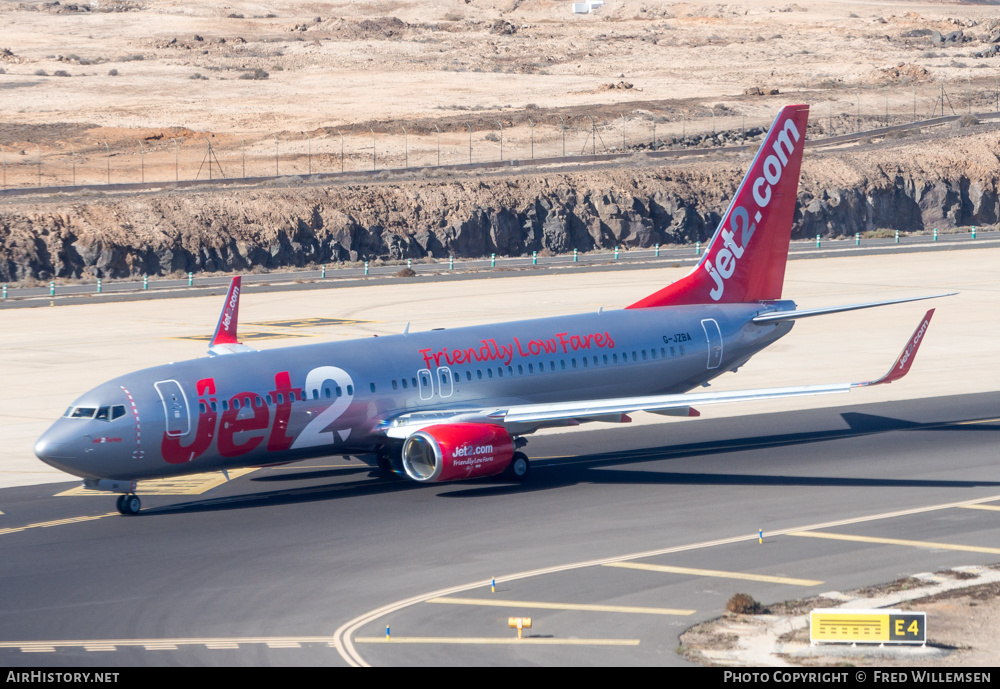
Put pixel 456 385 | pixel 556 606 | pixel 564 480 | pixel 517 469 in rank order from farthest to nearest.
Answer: pixel 456 385
pixel 564 480
pixel 517 469
pixel 556 606

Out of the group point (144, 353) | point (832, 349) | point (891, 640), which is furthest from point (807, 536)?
point (144, 353)

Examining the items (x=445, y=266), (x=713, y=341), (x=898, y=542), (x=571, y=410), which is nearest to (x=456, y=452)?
(x=571, y=410)

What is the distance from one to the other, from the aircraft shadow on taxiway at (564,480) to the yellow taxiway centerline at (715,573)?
27.5 feet

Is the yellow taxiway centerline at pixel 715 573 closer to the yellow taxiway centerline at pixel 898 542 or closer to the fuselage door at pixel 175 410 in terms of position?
the yellow taxiway centerline at pixel 898 542

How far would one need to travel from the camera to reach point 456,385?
38.6 meters

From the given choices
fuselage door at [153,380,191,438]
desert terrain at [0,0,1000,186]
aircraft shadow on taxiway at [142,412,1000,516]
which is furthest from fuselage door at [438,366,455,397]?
desert terrain at [0,0,1000,186]

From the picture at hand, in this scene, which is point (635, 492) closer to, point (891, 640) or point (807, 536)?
point (807, 536)

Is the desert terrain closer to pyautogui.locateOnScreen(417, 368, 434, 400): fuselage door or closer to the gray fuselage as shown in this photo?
the gray fuselage

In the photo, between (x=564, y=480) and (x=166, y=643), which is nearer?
(x=166, y=643)

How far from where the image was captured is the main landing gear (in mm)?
34344

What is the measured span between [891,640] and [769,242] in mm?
26016

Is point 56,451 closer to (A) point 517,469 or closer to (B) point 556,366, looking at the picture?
(A) point 517,469

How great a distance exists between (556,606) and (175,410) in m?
12.7

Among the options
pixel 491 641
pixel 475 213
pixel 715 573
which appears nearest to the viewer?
pixel 491 641
